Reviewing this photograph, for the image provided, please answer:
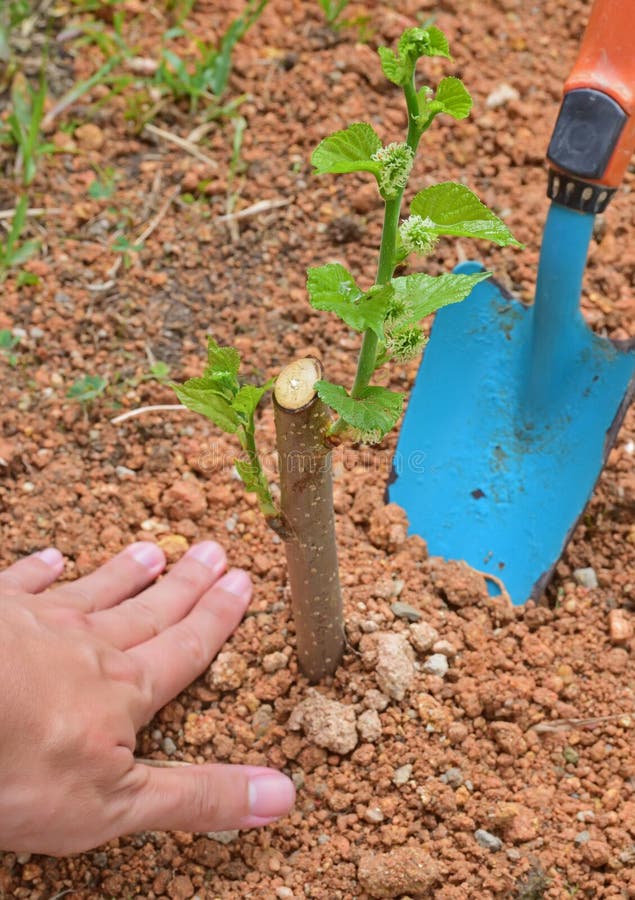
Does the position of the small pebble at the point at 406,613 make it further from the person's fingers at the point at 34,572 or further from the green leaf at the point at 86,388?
Answer: the green leaf at the point at 86,388

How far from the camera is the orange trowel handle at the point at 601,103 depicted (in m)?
1.42

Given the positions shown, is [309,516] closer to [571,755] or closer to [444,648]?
[444,648]

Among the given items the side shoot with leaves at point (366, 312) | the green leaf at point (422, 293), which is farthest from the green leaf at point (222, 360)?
the green leaf at point (422, 293)

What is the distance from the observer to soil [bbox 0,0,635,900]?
1.47m

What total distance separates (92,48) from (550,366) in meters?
1.42

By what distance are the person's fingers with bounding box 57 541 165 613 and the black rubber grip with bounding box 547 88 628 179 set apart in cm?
94

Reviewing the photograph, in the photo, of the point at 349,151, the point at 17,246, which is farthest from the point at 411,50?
the point at 17,246

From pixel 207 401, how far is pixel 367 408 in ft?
0.68

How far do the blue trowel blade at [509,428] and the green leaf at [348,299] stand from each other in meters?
0.78

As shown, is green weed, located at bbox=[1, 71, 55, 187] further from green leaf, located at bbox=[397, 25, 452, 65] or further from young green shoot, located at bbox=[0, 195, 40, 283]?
green leaf, located at bbox=[397, 25, 452, 65]

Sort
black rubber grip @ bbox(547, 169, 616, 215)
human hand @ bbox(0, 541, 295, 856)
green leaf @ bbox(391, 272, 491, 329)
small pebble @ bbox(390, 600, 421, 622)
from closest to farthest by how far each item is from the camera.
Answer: green leaf @ bbox(391, 272, 491, 329)
human hand @ bbox(0, 541, 295, 856)
black rubber grip @ bbox(547, 169, 616, 215)
small pebble @ bbox(390, 600, 421, 622)

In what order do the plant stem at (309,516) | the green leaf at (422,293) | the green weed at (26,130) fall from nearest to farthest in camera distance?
the green leaf at (422,293), the plant stem at (309,516), the green weed at (26,130)

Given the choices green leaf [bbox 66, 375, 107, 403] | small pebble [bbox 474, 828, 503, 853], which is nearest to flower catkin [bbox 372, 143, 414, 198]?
small pebble [bbox 474, 828, 503, 853]

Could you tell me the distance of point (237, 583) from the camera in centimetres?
168
